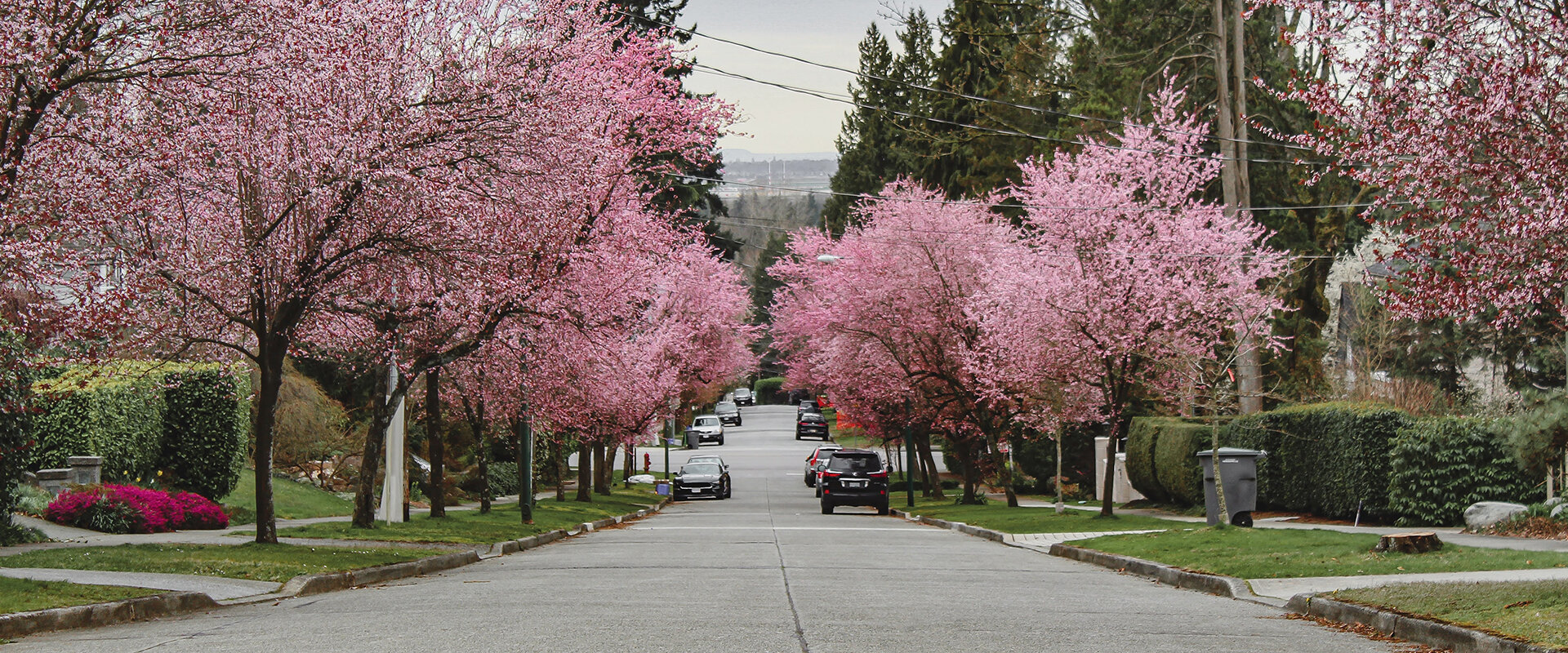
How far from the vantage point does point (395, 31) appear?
17.2 m

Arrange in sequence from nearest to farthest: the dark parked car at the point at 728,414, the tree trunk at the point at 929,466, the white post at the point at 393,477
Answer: the white post at the point at 393,477 → the tree trunk at the point at 929,466 → the dark parked car at the point at 728,414

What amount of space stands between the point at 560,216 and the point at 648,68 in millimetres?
7726

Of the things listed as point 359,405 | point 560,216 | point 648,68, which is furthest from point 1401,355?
point 359,405

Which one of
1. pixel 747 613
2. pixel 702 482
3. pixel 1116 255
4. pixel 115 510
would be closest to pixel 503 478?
pixel 702 482

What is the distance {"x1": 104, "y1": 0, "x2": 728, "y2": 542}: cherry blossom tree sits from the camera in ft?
48.7

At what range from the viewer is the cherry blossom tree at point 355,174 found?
14.8 m

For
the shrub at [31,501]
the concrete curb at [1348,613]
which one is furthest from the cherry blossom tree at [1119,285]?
the shrub at [31,501]

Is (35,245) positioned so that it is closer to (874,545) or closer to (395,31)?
(395,31)

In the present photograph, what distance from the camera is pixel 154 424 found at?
77.3ft

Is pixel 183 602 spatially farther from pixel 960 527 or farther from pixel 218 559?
pixel 960 527

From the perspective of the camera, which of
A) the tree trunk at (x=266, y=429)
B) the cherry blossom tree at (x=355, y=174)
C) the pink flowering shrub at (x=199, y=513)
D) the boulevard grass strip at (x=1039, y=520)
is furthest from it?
the boulevard grass strip at (x=1039, y=520)

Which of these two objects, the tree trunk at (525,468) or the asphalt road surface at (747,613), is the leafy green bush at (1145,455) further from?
the tree trunk at (525,468)

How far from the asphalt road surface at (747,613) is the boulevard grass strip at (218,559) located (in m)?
1.04

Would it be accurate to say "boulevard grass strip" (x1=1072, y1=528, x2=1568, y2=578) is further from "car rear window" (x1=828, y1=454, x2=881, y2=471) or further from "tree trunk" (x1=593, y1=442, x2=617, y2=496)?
"tree trunk" (x1=593, y1=442, x2=617, y2=496)
